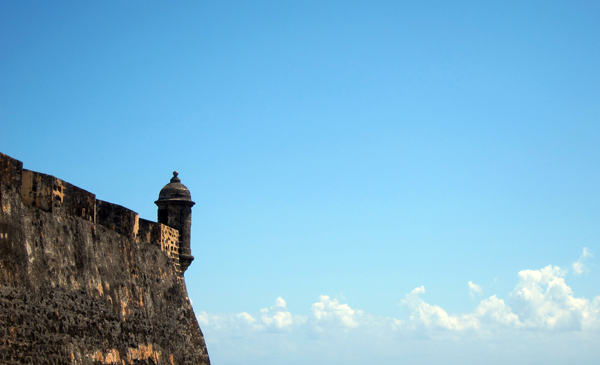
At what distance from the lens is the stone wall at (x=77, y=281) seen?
9.70 m

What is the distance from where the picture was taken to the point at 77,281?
11477 millimetres

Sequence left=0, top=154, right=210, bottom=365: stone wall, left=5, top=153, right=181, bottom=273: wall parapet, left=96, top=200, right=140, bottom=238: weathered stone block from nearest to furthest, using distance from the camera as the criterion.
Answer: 1. left=0, top=154, right=210, bottom=365: stone wall
2. left=5, top=153, right=181, bottom=273: wall parapet
3. left=96, top=200, right=140, bottom=238: weathered stone block

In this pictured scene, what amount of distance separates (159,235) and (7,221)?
695 centimetres

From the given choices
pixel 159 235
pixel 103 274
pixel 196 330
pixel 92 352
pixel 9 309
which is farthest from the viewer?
pixel 196 330

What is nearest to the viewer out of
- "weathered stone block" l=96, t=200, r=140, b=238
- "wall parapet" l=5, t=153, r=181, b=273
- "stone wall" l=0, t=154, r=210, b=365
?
"stone wall" l=0, t=154, r=210, b=365

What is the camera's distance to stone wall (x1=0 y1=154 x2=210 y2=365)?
382 inches

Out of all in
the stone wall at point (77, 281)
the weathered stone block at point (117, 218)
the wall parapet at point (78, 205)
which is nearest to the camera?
the stone wall at point (77, 281)

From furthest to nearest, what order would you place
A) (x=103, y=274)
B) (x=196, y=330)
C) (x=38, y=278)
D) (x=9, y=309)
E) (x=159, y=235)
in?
(x=196, y=330) < (x=159, y=235) < (x=103, y=274) < (x=38, y=278) < (x=9, y=309)

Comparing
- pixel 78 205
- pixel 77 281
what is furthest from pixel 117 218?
pixel 77 281

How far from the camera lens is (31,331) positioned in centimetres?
975

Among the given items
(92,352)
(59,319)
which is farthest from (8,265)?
(92,352)

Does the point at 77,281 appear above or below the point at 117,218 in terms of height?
below

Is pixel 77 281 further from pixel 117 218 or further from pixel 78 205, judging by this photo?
pixel 117 218

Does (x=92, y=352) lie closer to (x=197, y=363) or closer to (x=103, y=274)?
(x=103, y=274)
